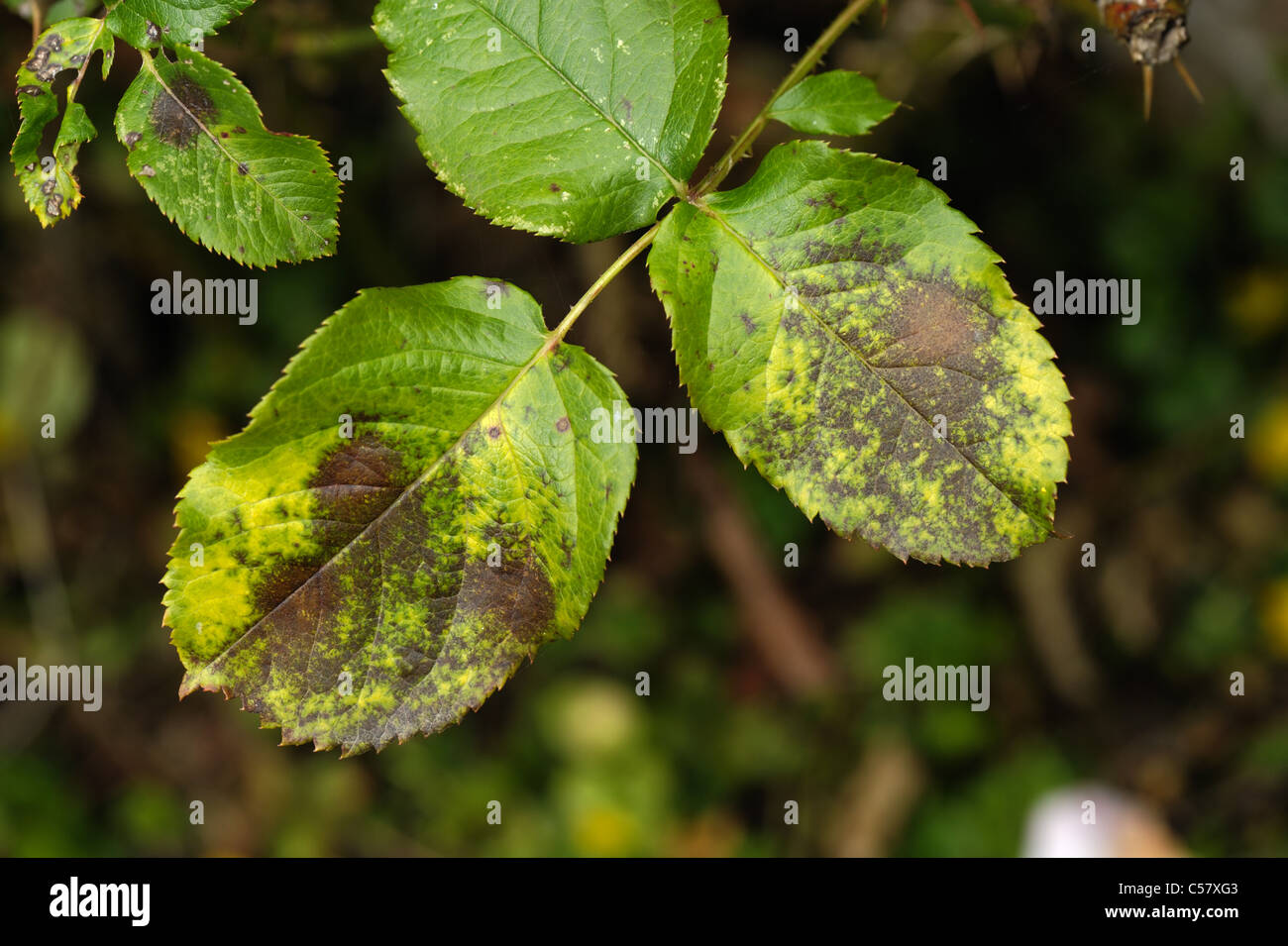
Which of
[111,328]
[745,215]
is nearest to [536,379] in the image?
[745,215]

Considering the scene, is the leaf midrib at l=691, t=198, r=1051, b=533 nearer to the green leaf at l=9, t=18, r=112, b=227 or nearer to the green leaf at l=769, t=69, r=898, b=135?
the green leaf at l=769, t=69, r=898, b=135

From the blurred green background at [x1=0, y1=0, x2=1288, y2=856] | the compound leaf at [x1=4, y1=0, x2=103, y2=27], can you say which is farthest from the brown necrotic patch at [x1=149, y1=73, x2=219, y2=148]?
the blurred green background at [x1=0, y1=0, x2=1288, y2=856]

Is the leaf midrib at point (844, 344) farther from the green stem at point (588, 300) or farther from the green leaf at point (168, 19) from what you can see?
the green leaf at point (168, 19)

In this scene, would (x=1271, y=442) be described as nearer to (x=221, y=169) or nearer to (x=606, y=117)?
(x=606, y=117)

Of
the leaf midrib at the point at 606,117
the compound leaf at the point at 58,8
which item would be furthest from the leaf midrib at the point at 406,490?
the compound leaf at the point at 58,8

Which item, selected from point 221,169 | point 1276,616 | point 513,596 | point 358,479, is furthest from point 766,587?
point 221,169

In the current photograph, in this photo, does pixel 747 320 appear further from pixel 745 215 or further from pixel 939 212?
pixel 939 212
